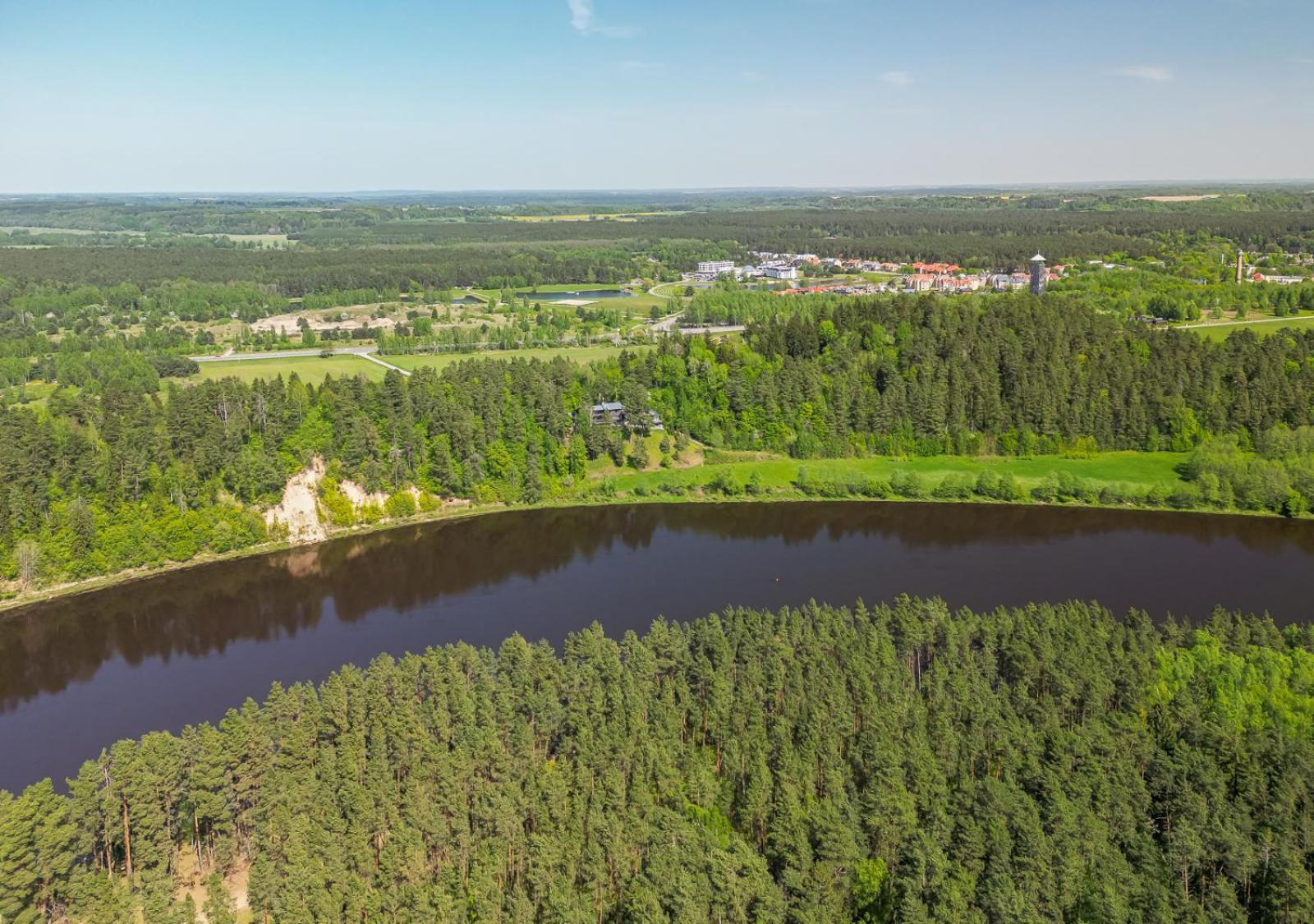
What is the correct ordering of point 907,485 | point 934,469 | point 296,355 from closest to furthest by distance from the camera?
point 907,485 → point 934,469 → point 296,355

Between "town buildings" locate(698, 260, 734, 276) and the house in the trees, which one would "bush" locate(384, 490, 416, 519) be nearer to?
the house in the trees

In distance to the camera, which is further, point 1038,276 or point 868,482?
point 1038,276

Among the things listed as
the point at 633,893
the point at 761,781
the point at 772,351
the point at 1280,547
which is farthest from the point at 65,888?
the point at 772,351

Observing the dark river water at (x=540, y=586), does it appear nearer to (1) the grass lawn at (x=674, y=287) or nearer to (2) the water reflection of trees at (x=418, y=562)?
(2) the water reflection of trees at (x=418, y=562)

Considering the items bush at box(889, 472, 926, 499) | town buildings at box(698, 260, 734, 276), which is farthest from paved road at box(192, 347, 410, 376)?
town buildings at box(698, 260, 734, 276)

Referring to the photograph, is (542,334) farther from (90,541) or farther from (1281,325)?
(1281,325)

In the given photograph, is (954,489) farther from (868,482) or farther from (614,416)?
(614,416)

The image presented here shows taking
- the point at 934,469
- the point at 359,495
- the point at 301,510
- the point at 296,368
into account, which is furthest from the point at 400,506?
the point at 296,368
